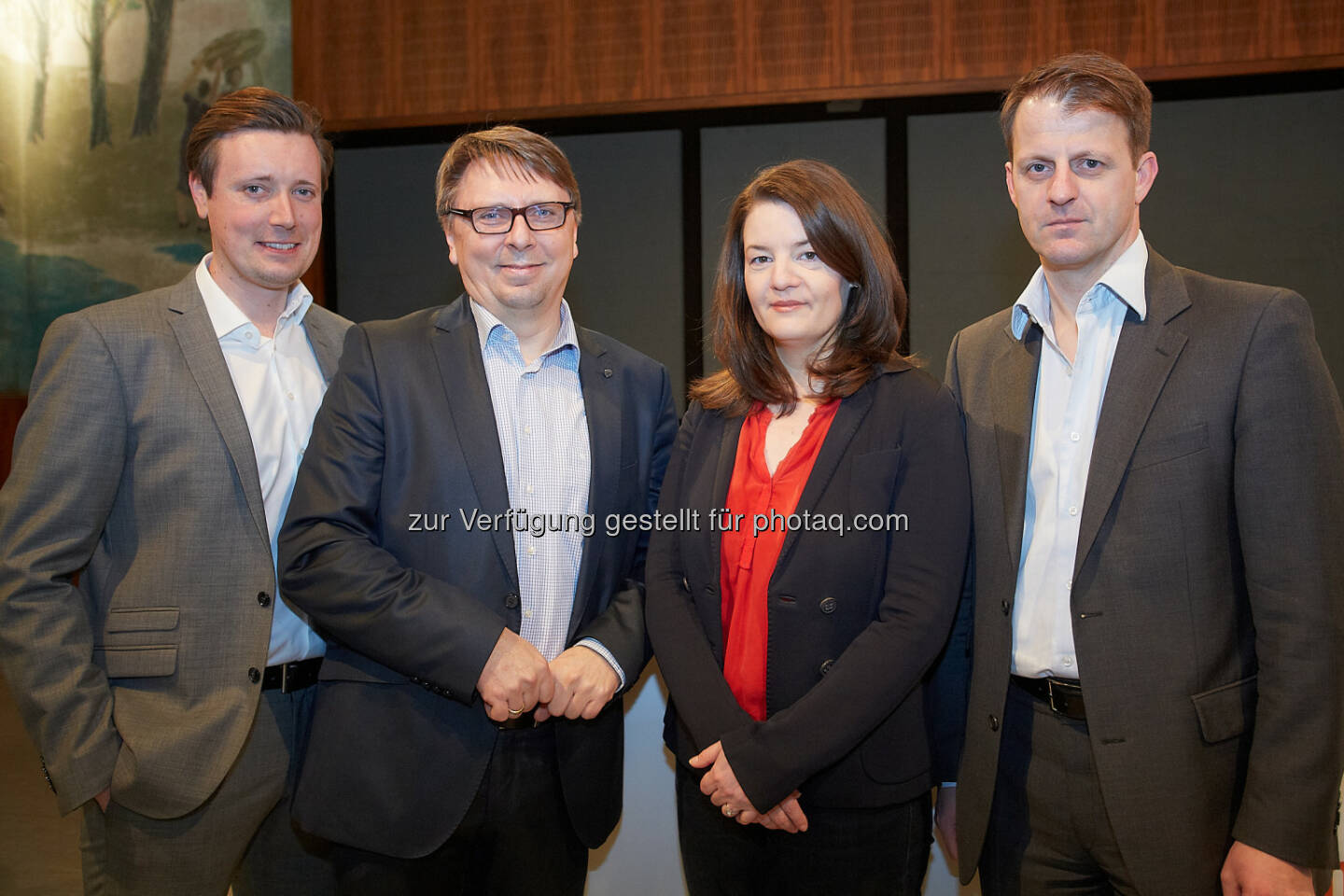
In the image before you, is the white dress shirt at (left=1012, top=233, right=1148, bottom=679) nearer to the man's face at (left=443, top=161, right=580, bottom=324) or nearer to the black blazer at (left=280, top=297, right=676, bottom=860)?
the black blazer at (left=280, top=297, right=676, bottom=860)

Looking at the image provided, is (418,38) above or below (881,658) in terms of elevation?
above

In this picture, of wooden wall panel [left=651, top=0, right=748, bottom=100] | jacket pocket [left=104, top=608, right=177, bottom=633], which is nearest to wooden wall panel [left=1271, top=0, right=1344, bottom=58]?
wooden wall panel [left=651, top=0, right=748, bottom=100]

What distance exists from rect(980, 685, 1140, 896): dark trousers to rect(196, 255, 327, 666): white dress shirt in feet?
4.77

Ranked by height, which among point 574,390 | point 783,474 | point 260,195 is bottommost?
point 783,474

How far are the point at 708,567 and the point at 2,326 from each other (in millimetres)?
5974

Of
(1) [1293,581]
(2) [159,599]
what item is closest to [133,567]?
(2) [159,599]

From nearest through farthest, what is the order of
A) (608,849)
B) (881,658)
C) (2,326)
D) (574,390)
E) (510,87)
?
(881,658), (574,390), (608,849), (510,87), (2,326)

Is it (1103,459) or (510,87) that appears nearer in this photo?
(1103,459)

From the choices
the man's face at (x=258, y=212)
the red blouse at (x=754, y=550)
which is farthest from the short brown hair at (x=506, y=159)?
the red blouse at (x=754, y=550)

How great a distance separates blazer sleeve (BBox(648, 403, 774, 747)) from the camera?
5.54ft

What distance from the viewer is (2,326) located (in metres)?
5.89

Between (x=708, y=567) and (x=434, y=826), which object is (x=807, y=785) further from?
(x=434, y=826)

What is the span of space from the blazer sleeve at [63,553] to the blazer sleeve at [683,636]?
110 cm

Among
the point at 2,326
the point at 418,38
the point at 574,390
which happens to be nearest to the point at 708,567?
the point at 574,390
